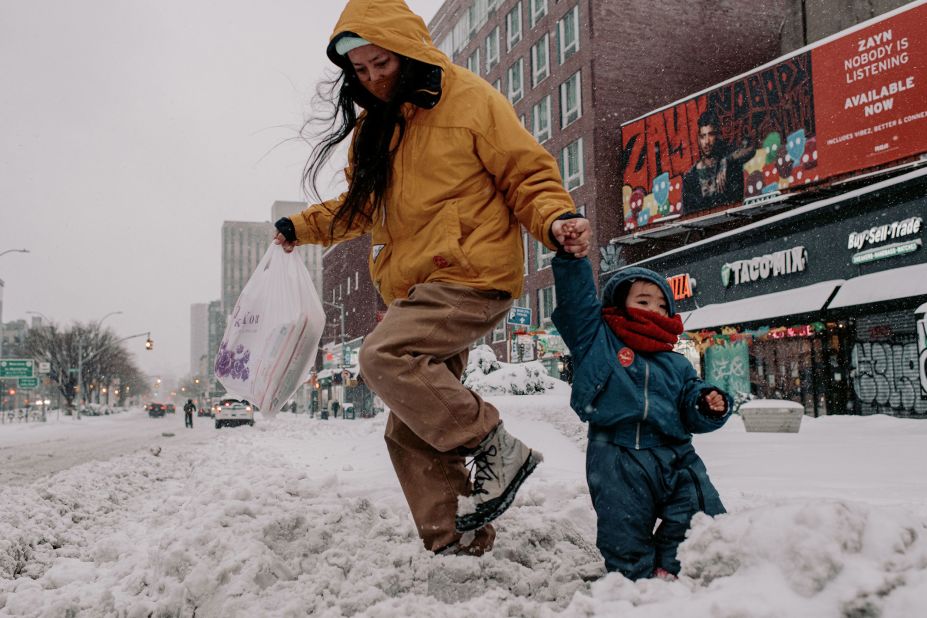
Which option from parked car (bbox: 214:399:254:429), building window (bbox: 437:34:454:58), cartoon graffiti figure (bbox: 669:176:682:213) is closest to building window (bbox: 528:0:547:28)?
building window (bbox: 437:34:454:58)

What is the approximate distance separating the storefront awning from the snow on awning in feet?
1.69

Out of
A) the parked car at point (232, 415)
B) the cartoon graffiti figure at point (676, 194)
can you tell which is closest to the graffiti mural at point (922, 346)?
the cartoon graffiti figure at point (676, 194)

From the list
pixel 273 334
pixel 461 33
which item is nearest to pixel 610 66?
pixel 461 33

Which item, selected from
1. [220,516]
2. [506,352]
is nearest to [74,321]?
[506,352]

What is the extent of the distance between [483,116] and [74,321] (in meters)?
73.9

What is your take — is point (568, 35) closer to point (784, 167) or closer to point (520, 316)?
point (784, 167)

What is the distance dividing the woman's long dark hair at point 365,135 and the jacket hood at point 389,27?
0.08m

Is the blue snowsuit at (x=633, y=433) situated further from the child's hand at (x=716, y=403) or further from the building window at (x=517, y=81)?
the building window at (x=517, y=81)

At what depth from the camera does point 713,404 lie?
250 centimetres

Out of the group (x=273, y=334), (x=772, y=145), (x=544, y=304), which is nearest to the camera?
(x=273, y=334)

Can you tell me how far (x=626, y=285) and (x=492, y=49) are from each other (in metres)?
43.8

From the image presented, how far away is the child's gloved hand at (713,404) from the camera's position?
98.5 inches

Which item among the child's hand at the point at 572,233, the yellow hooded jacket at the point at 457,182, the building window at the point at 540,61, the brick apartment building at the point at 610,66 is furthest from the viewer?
the building window at the point at 540,61

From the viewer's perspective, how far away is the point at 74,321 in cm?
6700
